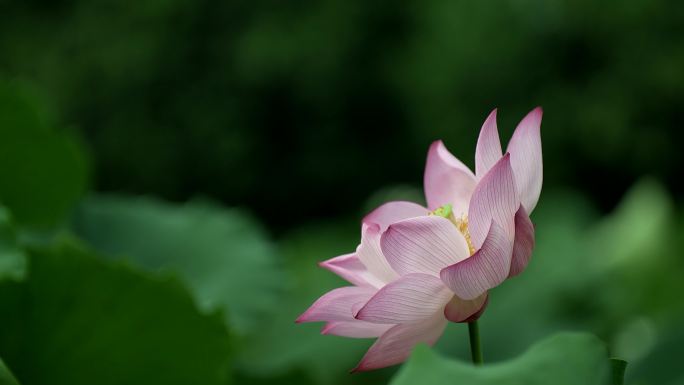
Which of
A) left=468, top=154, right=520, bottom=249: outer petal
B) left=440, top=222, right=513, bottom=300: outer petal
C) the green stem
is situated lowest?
the green stem

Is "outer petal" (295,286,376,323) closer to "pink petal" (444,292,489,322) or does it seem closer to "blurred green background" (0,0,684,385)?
"pink petal" (444,292,489,322)

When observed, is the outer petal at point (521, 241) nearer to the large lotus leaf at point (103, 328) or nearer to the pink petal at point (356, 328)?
the pink petal at point (356, 328)

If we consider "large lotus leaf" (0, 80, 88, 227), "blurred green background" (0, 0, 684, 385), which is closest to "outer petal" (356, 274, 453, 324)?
"large lotus leaf" (0, 80, 88, 227)

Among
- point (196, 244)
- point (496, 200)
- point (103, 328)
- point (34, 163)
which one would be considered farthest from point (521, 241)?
point (196, 244)

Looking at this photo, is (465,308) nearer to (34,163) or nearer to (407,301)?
(407,301)

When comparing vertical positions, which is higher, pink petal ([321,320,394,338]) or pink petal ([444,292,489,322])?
pink petal ([321,320,394,338])

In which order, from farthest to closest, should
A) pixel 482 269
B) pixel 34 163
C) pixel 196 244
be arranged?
pixel 196 244, pixel 34 163, pixel 482 269

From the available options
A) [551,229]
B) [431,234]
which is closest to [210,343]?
[431,234]

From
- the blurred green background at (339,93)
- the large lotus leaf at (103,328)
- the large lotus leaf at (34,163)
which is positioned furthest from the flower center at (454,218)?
the blurred green background at (339,93)
